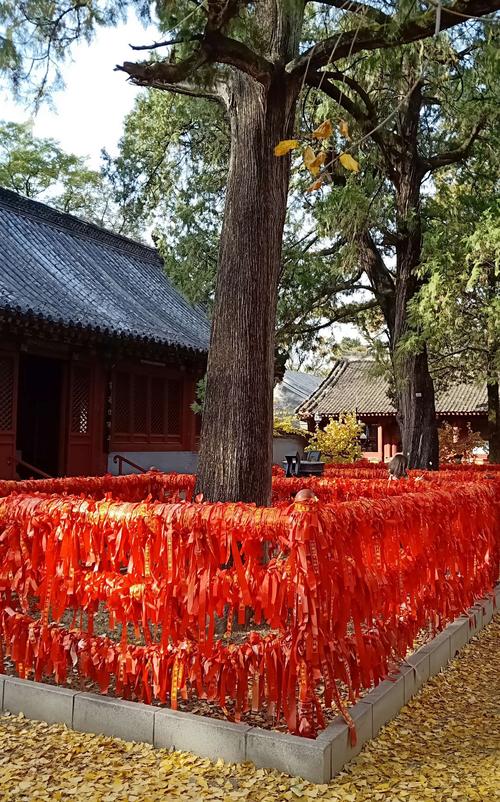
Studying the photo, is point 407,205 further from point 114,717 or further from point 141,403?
point 114,717

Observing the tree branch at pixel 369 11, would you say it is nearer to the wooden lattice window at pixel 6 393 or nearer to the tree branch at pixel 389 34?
the tree branch at pixel 389 34

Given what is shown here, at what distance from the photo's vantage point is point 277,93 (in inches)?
233

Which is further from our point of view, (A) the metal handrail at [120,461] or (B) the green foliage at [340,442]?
(B) the green foliage at [340,442]

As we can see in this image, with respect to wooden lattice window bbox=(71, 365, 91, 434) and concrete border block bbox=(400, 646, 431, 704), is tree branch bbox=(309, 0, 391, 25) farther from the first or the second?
wooden lattice window bbox=(71, 365, 91, 434)

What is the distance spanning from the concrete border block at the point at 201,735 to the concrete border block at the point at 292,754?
6cm

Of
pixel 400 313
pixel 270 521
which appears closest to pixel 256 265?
pixel 270 521

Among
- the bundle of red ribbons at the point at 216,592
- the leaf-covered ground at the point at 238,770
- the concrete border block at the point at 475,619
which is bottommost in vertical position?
the leaf-covered ground at the point at 238,770

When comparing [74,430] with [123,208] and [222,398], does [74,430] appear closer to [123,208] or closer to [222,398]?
[123,208]

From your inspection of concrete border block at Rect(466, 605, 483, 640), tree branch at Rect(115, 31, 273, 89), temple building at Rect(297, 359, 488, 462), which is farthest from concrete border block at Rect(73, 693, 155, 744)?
temple building at Rect(297, 359, 488, 462)

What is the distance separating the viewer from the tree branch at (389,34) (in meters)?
5.06

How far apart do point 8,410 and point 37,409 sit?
12.6 ft

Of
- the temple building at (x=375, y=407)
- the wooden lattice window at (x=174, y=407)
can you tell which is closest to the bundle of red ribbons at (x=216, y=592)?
the wooden lattice window at (x=174, y=407)

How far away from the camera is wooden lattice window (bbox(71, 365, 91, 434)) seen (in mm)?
14328

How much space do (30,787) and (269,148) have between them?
15.9 ft
